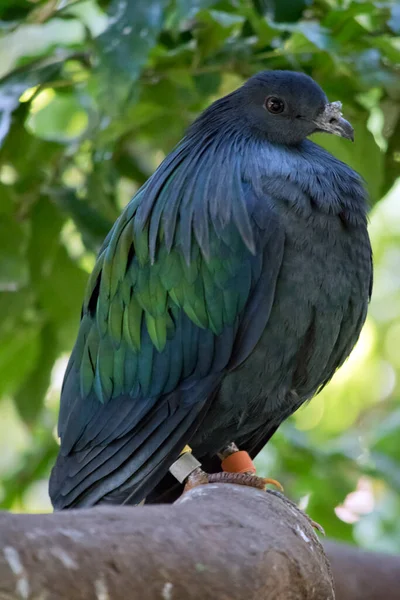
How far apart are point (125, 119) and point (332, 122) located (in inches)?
36.1

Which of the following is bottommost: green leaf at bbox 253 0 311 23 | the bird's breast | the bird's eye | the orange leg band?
the orange leg band

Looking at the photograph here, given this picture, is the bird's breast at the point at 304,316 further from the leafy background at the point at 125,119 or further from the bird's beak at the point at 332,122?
the leafy background at the point at 125,119

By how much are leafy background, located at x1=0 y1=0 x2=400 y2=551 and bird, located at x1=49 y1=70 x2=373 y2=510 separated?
351mm

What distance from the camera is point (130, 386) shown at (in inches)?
108

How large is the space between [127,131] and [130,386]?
1245 mm

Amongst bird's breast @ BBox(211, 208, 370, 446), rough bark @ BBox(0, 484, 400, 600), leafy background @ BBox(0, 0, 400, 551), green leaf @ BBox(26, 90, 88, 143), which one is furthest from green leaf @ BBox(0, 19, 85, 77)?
rough bark @ BBox(0, 484, 400, 600)

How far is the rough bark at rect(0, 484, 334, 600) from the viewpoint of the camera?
145 cm

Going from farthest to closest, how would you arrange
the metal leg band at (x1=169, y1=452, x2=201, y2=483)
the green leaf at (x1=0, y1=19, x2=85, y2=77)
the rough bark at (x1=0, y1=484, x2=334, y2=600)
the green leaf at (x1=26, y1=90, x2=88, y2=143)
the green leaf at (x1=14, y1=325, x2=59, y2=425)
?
the green leaf at (x1=26, y1=90, x2=88, y2=143) → the green leaf at (x1=14, y1=325, x2=59, y2=425) → the green leaf at (x1=0, y1=19, x2=85, y2=77) → the metal leg band at (x1=169, y1=452, x2=201, y2=483) → the rough bark at (x1=0, y1=484, x2=334, y2=600)

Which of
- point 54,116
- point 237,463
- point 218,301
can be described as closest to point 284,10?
point 218,301

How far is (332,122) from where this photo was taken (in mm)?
2854

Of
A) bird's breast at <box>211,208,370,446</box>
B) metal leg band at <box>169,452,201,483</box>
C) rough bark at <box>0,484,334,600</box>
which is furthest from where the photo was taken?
metal leg band at <box>169,452,201,483</box>

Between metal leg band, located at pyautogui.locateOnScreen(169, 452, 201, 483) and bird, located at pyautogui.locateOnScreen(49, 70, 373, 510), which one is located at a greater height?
bird, located at pyautogui.locateOnScreen(49, 70, 373, 510)

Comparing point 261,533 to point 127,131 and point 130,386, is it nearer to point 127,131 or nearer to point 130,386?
point 130,386

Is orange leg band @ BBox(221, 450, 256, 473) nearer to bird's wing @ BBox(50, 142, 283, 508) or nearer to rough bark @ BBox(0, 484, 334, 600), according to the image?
bird's wing @ BBox(50, 142, 283, 508)
